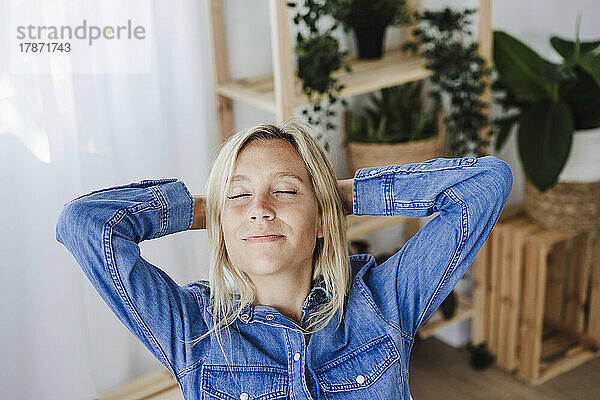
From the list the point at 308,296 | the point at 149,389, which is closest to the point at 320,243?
the point at 308,296

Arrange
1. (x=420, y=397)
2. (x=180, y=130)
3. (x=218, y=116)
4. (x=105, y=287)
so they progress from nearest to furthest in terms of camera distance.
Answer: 1. (x=105, y=287)
2. (x=180, y=130)
3. (x=218, y=116)
4. (x=420, y=397)

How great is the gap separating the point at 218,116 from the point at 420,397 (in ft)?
3.75

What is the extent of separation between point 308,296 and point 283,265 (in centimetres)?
13

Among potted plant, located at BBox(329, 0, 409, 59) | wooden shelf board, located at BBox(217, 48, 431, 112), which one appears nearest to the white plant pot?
wooden shelf board, located at BBox(217, 48, 431, 112)

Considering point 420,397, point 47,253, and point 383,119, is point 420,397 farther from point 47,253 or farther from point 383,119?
point 47,253

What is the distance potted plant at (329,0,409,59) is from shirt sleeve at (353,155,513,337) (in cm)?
95

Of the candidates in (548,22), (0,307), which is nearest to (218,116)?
(0,307)

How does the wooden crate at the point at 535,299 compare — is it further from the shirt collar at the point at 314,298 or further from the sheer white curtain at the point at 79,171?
the shirt collar at the point at 314,298

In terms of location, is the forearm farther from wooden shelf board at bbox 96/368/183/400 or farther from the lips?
wooden shelf board at bbox 96/368/183/400

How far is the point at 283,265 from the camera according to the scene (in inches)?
45.6

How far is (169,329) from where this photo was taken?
116 centimetres

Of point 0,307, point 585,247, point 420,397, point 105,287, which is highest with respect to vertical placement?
point 105,287

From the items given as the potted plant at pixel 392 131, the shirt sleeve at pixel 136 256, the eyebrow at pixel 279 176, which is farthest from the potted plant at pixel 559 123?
the shirt sleeve at pixel 136 256

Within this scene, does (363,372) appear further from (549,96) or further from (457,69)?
(549,96)
